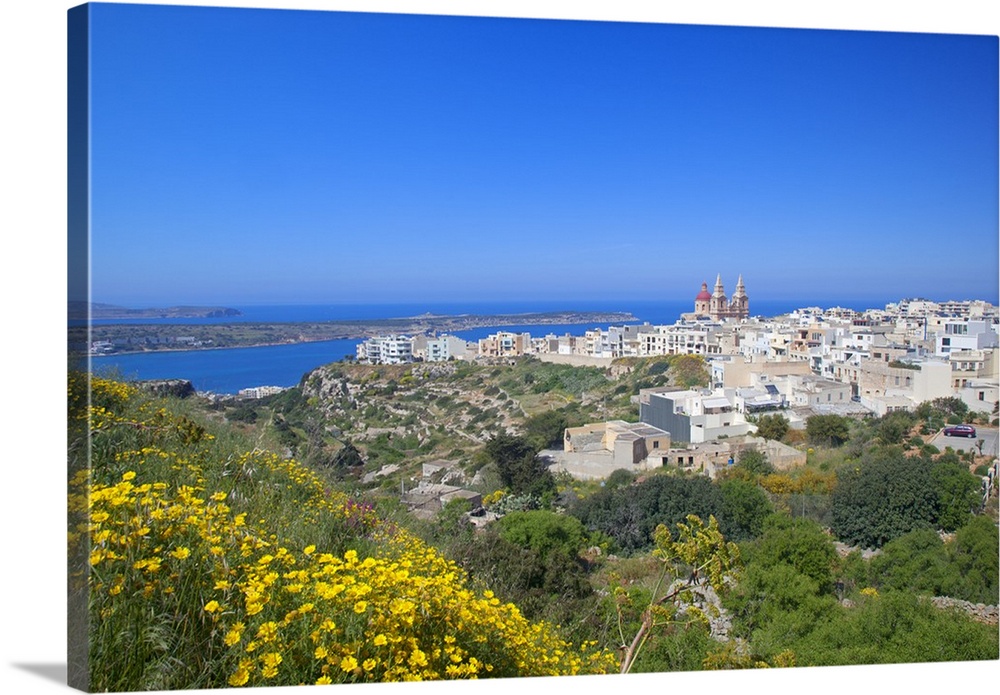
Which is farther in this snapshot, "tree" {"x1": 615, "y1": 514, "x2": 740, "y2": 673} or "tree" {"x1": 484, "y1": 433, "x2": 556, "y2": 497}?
"tree" {"x1": 484, "y1": 433, "x2": 556, "y2": 497}

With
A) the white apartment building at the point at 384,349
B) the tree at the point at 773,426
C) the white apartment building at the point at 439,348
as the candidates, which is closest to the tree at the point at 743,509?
the tree at the point at 773,426

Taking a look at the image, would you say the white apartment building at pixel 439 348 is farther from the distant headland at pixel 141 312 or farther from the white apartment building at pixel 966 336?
the white apartment building at pixel 966 336

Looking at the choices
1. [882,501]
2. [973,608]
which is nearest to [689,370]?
[882,501]

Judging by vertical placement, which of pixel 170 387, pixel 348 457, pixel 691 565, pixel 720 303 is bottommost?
pixel 691 565

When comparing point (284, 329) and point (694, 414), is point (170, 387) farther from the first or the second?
point (694, 414)

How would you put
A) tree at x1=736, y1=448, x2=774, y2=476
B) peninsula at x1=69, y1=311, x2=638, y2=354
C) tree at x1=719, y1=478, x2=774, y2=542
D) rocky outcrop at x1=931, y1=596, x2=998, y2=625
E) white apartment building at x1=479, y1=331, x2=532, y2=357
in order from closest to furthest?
peninsula at x1=69, y1=311, x2=638, y2=354
rocky outcrop at x1=931, y1=596, x2=998, y2=625
tree at x1=719, y1=478, x2=774, y2=542
tree at x1=736, y1=448, x2=774, y2=476
white apartment building at x1=479, y1=331, x2=532, y2=357

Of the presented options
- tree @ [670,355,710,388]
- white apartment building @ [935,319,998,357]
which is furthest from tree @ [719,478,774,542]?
white apartment building @ [935,319,998,357]

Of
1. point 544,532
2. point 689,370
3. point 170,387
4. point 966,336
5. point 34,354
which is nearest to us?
point 34,354

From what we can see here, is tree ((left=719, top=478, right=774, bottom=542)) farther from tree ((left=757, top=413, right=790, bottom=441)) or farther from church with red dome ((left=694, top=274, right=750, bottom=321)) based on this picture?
church with red dome ((left=694, top=274, right=750, bottom=321))

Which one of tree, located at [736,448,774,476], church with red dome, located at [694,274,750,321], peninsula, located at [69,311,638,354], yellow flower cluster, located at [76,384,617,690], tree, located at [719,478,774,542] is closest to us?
yellow flower cluster, located at [76,384,617,690]
